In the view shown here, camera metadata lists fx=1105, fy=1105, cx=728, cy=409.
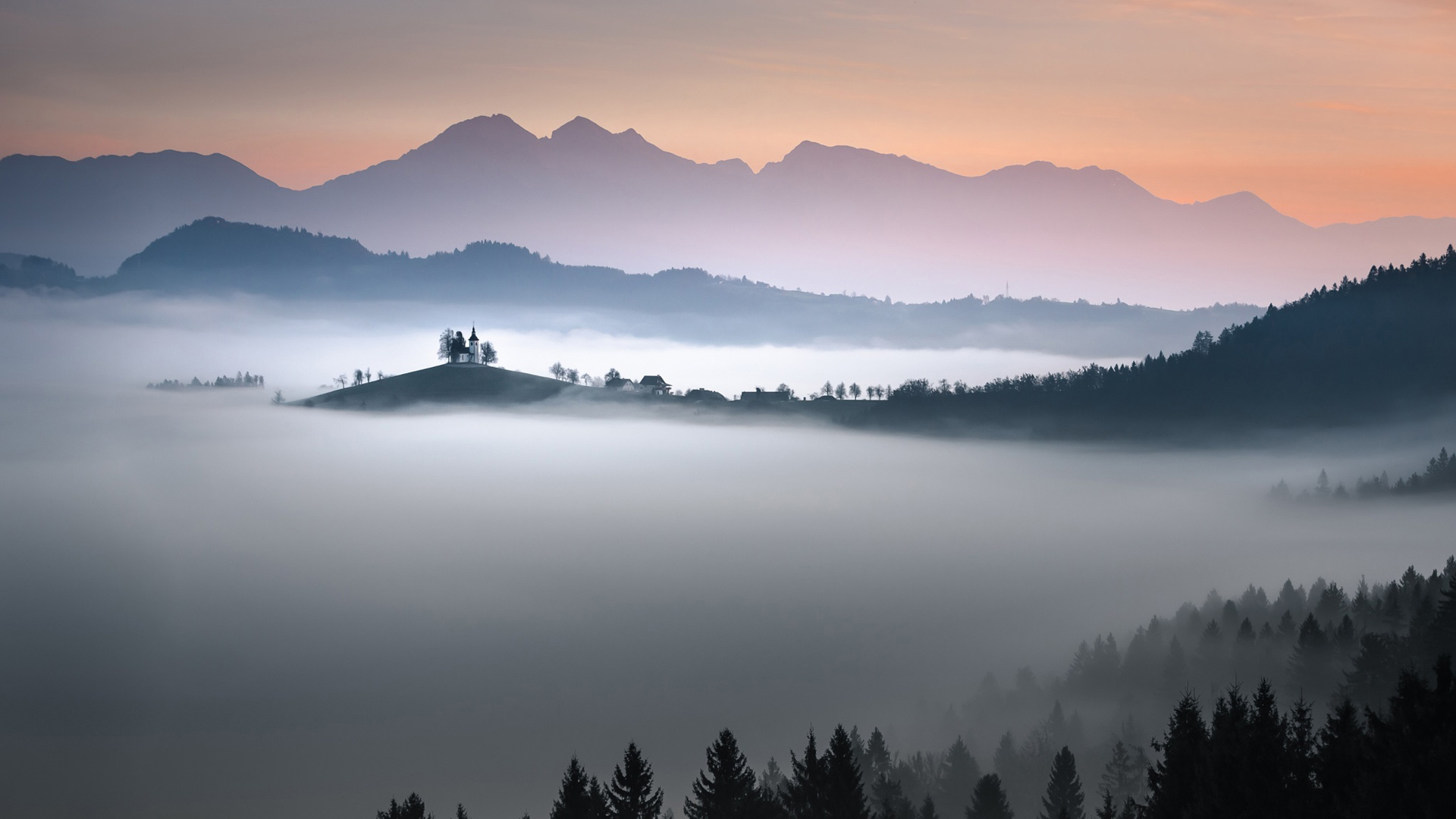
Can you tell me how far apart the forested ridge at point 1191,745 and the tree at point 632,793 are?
9 cm

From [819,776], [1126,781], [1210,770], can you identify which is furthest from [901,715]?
[1210,770]

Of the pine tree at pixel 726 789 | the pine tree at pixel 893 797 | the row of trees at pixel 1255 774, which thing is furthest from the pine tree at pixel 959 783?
the pine tree at pixel 726 789

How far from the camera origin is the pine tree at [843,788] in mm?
47094

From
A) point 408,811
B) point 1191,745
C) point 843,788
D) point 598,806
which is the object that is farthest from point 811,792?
point 408,811

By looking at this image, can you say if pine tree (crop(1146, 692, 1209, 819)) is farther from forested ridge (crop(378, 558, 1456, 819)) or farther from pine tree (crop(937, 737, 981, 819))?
pine tree (crop(937, 737, 981, 819))

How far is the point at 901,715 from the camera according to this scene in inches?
7087

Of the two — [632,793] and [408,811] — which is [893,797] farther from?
[408,811]

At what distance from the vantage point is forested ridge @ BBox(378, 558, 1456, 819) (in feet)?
106

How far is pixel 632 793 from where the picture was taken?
4884 cm

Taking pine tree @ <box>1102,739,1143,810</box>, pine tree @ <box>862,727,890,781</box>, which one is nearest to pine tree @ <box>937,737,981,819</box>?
pine tree @ <box>862,727,890,781</box>

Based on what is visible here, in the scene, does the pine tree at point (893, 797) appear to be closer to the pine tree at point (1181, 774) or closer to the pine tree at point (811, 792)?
the pine tree at point (811, 792)

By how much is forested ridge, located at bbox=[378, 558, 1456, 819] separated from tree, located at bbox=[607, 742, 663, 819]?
3.5 inches

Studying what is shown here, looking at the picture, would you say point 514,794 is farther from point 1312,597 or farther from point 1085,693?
point 1312,597

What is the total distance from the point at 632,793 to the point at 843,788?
929cm
